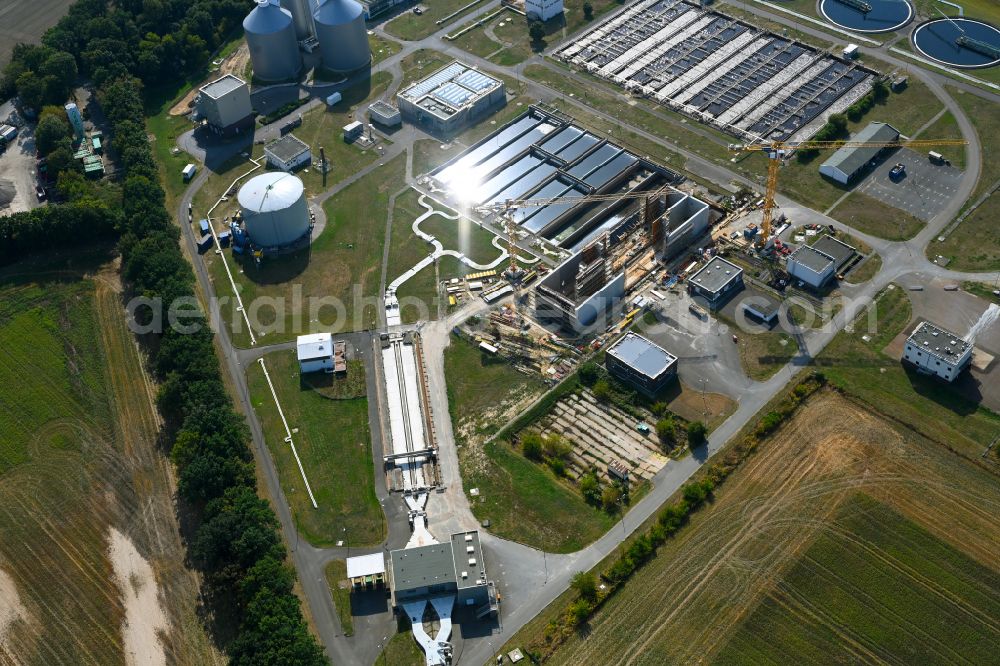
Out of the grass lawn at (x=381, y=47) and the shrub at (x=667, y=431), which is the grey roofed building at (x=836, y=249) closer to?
the shrub at (x=667, y=431)

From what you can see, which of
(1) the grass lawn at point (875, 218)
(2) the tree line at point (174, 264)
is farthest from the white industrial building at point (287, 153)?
(1) the grass lawn at point (875, 218)

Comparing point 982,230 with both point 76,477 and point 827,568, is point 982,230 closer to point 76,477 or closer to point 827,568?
point 827,568

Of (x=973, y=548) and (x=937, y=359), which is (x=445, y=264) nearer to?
(x=937, y=359)

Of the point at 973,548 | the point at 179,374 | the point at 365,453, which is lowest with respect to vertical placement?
the point at 973,548

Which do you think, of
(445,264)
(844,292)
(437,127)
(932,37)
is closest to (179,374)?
(445,264)

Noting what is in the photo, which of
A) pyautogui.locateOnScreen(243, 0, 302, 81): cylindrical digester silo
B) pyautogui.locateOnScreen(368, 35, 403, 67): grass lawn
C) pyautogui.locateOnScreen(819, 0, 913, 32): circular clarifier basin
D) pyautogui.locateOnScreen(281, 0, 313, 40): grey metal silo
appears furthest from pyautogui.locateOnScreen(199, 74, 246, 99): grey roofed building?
pyautogui.locateOnScreen(819, 0, 913, 32): circular clarifier basin

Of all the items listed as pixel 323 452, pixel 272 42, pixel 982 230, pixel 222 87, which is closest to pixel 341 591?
pixel 323 452

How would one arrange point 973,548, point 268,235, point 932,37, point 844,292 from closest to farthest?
point 973,548 → point 844,292 → point 268,235 → point 932,37
